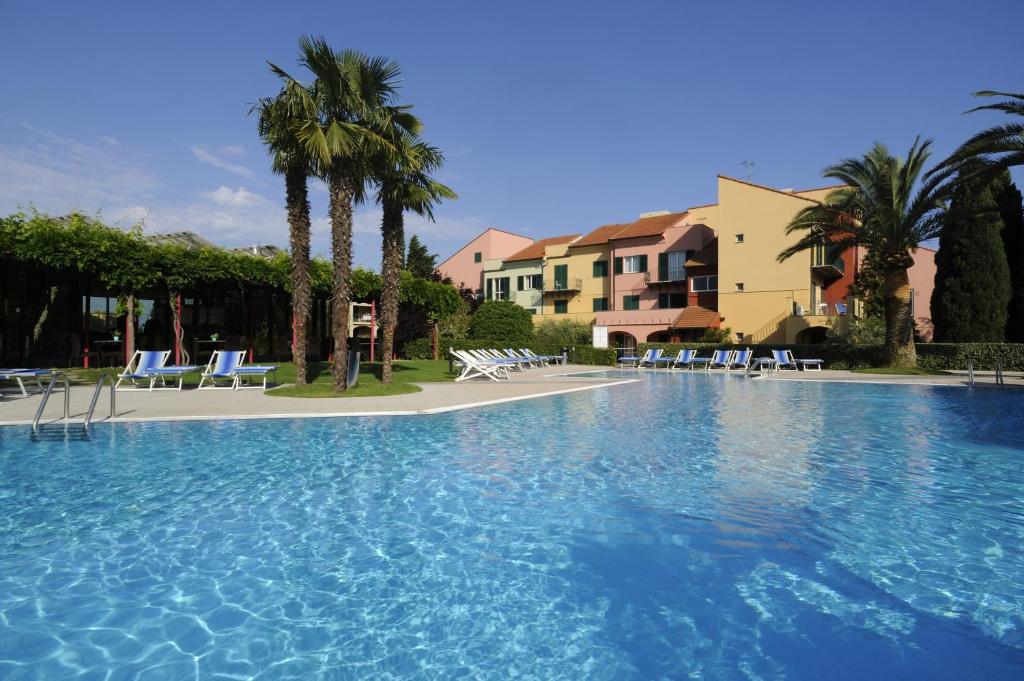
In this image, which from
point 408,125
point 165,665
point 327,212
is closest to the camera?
point 165,665

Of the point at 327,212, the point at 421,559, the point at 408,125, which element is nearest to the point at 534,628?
the point at 421,559

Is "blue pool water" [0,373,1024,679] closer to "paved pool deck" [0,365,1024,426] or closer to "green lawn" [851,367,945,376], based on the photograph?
"paved pool deck" [0,365,1024,426]

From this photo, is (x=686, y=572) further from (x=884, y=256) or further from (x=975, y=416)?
(x=884, y=256)

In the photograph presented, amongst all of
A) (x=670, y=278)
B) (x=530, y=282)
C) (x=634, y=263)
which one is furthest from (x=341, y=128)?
(x=530, y=282)

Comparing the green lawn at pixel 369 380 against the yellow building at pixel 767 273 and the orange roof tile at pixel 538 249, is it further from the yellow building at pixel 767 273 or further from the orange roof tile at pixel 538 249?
the orange roof tile at pixel 538 249

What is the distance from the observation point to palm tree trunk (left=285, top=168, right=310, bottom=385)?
1394 centimetres

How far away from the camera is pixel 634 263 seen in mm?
38969

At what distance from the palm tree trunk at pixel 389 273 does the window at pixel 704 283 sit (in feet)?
80.6

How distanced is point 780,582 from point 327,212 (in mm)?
12157

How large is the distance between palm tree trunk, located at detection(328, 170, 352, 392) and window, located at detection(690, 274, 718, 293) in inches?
1057

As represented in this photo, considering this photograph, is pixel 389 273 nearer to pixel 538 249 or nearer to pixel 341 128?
pixel 341 128

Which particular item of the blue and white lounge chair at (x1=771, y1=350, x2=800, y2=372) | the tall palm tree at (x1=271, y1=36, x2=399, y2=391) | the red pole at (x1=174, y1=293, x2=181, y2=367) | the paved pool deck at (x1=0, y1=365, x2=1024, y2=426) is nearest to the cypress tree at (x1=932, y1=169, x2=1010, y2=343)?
the blue and white lounge chair at (x1=771, y1=350, x2=800, y2=372)

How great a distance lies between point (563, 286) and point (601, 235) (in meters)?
4.79

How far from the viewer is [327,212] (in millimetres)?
13203
